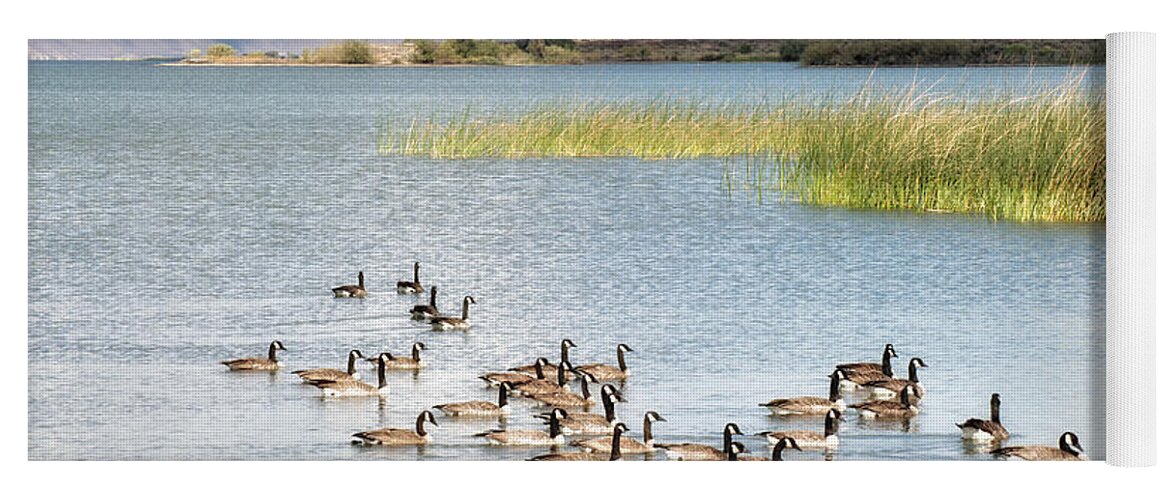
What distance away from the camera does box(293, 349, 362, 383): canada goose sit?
→ 1065cm

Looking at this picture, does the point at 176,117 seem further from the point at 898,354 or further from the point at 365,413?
the point at 898,354

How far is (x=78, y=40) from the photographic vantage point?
10.7 metres

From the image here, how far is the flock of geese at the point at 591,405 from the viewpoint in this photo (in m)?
10.5

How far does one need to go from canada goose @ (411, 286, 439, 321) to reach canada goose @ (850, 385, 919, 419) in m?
2.10

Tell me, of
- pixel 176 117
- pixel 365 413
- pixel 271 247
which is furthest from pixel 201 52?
pixel 365 413

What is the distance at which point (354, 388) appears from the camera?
10.6m

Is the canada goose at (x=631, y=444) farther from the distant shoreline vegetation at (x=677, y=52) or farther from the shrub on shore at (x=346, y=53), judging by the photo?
the shrub on shore at (x=346, y=53)

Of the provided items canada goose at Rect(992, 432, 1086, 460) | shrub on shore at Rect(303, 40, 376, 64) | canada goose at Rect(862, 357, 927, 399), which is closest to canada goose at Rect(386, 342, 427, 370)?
shrub on shore at Rect(303, 40, 376, 64)

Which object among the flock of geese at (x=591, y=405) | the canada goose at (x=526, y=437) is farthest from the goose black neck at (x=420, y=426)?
the canada goose at (x=526, y=437)

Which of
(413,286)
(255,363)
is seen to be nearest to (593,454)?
(413,286)

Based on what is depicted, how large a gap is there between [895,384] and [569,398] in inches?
63.3

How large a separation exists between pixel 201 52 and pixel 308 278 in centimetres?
123

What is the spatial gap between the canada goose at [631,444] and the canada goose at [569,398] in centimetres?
28

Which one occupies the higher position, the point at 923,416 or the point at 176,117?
the point at 176,117
